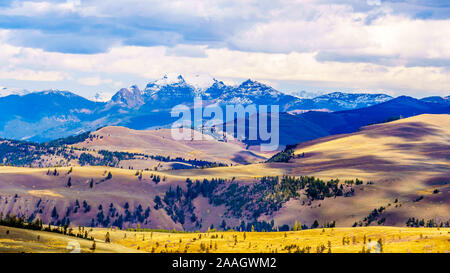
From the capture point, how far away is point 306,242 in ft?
248

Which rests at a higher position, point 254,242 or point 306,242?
point 306,242

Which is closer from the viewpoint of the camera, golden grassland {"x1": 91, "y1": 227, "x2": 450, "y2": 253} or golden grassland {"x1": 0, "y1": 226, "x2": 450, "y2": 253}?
golden grassland {"x1": 0, "y1": 226, "x2": 450, "y2": 253}

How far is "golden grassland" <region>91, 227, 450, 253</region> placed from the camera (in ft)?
214

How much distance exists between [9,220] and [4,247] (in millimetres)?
24582

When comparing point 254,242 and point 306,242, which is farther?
point 254,242

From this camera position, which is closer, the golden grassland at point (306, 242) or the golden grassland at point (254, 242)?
the golden grassland at point (254, 242)

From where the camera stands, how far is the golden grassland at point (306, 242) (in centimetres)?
6519
